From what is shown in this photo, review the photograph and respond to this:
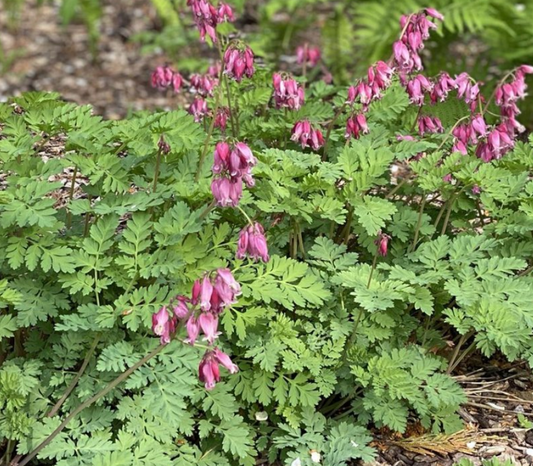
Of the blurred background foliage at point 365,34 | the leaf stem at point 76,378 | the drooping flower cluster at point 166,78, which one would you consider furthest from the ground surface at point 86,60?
the leaf stem at point 76,378

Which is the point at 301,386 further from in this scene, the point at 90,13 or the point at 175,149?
the point at 90,13

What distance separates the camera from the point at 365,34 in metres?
6.73

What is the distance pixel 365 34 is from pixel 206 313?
15.9ft

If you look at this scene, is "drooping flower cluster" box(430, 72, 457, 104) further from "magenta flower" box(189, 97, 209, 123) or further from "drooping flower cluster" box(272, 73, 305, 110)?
"magenta flower" box(189, 97, 209, 123)

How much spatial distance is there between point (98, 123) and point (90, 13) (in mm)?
5022

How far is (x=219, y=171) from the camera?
101 inches

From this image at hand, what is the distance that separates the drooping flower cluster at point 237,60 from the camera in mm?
2920

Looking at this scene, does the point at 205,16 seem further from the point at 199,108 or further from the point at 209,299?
the point at 209,299

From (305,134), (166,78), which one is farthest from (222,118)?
(166,78)

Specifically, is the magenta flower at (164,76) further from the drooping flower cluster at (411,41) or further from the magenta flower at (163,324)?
the magenta flower at (163,324)

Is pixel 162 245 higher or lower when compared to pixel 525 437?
higher

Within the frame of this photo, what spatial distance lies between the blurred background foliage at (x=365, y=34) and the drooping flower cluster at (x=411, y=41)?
2504 mm

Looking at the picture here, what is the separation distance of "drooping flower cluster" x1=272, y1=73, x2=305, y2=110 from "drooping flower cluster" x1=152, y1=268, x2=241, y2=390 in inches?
42.4

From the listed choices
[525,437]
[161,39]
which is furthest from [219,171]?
[161,39]
